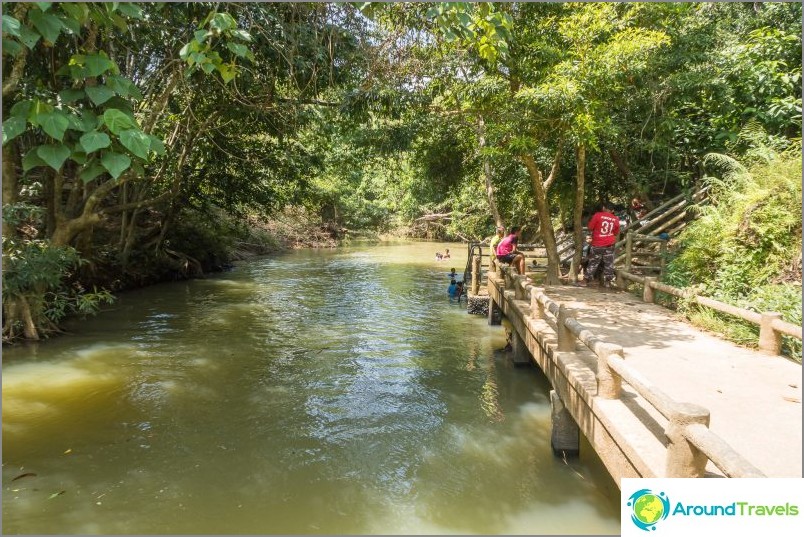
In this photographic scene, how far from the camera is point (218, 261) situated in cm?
2348

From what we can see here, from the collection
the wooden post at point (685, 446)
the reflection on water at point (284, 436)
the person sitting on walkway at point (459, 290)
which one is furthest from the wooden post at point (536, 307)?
the person sitting on walkway at point (459, 290)

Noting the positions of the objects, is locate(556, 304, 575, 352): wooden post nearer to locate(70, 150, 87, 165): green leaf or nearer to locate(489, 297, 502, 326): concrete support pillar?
locate(70, 150, 87, 165): green leaf

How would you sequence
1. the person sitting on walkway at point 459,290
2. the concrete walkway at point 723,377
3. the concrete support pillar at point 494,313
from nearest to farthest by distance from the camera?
the concrete walkway at point 723,377
the concrete support pillar at point 494,313
the person sitting on walkway at point 459,290

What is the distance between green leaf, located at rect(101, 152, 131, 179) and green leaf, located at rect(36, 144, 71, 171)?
202 mm

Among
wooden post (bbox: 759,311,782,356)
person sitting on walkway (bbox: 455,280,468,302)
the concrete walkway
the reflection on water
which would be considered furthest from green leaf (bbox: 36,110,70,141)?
person sitting on walkway (bbox: 455,280,468,302)

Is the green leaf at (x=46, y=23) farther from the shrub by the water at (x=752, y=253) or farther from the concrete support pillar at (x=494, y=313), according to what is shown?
the concrete support pillar at (x=494, y=313)

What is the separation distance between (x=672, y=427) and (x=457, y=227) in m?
28.8

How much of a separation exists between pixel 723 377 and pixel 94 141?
6.31 metres

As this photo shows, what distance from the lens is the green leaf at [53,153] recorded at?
299 cm

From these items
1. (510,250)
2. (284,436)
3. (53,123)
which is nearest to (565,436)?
(284,436)

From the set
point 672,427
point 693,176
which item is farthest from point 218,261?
point 672,427

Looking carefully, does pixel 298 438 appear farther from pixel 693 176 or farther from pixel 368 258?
pixel 368 258

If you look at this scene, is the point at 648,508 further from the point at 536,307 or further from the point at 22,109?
the point at 536,307

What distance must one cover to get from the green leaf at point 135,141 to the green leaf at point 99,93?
0.97ft
